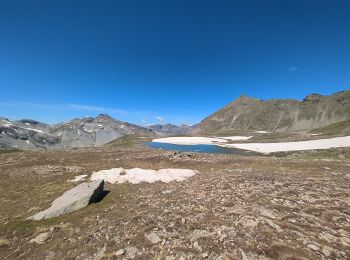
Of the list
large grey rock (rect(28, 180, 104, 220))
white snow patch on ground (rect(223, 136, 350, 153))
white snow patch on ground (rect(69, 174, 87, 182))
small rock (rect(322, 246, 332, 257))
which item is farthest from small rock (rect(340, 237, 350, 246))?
white snow patch on ground (rect(223, 136, 350, 153))

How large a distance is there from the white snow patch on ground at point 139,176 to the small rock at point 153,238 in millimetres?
13725

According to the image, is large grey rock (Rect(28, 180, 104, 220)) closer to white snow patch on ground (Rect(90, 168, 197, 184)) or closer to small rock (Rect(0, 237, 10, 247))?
small rock (Rect(0, 237, 10, 247))

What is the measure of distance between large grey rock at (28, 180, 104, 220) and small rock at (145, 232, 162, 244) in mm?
8194

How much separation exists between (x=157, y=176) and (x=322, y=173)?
23.9 m

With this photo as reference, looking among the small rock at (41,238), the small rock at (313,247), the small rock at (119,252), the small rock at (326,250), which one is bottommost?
the small rock at (41,238)

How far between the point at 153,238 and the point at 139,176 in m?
16.6

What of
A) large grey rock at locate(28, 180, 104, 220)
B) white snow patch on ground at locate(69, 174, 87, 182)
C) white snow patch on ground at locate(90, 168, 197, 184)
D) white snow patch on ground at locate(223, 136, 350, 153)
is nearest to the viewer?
large grey rock at locate(28, 180, 104, 220)

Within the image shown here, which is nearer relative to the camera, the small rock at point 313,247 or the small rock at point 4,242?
the small rock at point 313,247

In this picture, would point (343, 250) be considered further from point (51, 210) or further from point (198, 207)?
point (51, 210)

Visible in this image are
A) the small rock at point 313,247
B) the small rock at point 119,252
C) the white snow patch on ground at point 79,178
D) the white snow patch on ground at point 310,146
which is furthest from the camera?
the white snow patch on ground at point 310,146

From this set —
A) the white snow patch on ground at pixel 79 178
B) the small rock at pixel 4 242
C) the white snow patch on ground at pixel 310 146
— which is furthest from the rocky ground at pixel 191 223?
the white snow patch on ground at pixel 310 146

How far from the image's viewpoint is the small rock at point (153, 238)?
488 inches

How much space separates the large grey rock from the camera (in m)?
16.9

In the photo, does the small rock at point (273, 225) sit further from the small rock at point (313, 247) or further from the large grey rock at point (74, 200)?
the large grey rock at point (74, 200)
